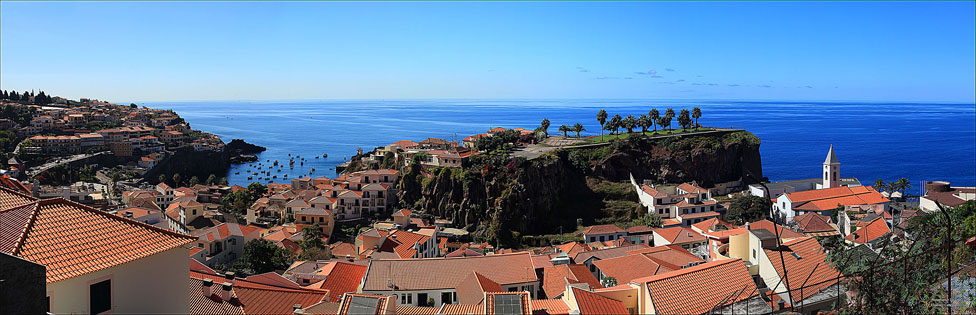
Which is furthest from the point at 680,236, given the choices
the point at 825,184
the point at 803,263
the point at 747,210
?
the point at 825,184

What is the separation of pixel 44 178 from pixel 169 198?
1303cm

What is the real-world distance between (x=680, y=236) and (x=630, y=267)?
10.3m

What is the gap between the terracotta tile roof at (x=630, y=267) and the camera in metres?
16.0

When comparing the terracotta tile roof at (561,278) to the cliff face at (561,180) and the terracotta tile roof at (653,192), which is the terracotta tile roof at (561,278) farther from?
the terracotta tile roof at (653,192)

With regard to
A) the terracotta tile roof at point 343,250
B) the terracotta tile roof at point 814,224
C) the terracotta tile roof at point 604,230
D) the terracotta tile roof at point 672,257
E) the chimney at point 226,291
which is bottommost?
the terracotta tile roof at point 343,250

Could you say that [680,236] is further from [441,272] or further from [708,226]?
[441,272]

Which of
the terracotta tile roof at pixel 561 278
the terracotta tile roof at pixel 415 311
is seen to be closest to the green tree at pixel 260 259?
the terracotta tile roof at pixel 561 278

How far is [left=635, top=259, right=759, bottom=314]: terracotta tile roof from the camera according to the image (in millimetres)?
9898

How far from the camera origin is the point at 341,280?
51.2 feet

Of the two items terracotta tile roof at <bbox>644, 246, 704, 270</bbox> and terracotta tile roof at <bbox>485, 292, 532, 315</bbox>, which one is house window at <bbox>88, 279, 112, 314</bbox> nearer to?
terracotta tile roof at <bbox>485, 292, 532, 315</bbox>

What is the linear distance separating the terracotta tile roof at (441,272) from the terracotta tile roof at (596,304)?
5.20 meters

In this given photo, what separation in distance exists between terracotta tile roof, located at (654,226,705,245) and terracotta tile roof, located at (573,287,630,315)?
16.9 metres

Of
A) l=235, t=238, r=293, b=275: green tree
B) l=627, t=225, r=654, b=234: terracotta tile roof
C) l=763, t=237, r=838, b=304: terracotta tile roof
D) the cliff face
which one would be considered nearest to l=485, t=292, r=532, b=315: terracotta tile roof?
l=763, t=237, r=838, b=304: terracotta tile roof

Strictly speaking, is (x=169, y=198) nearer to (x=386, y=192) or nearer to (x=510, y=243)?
(x=386, y=192)
